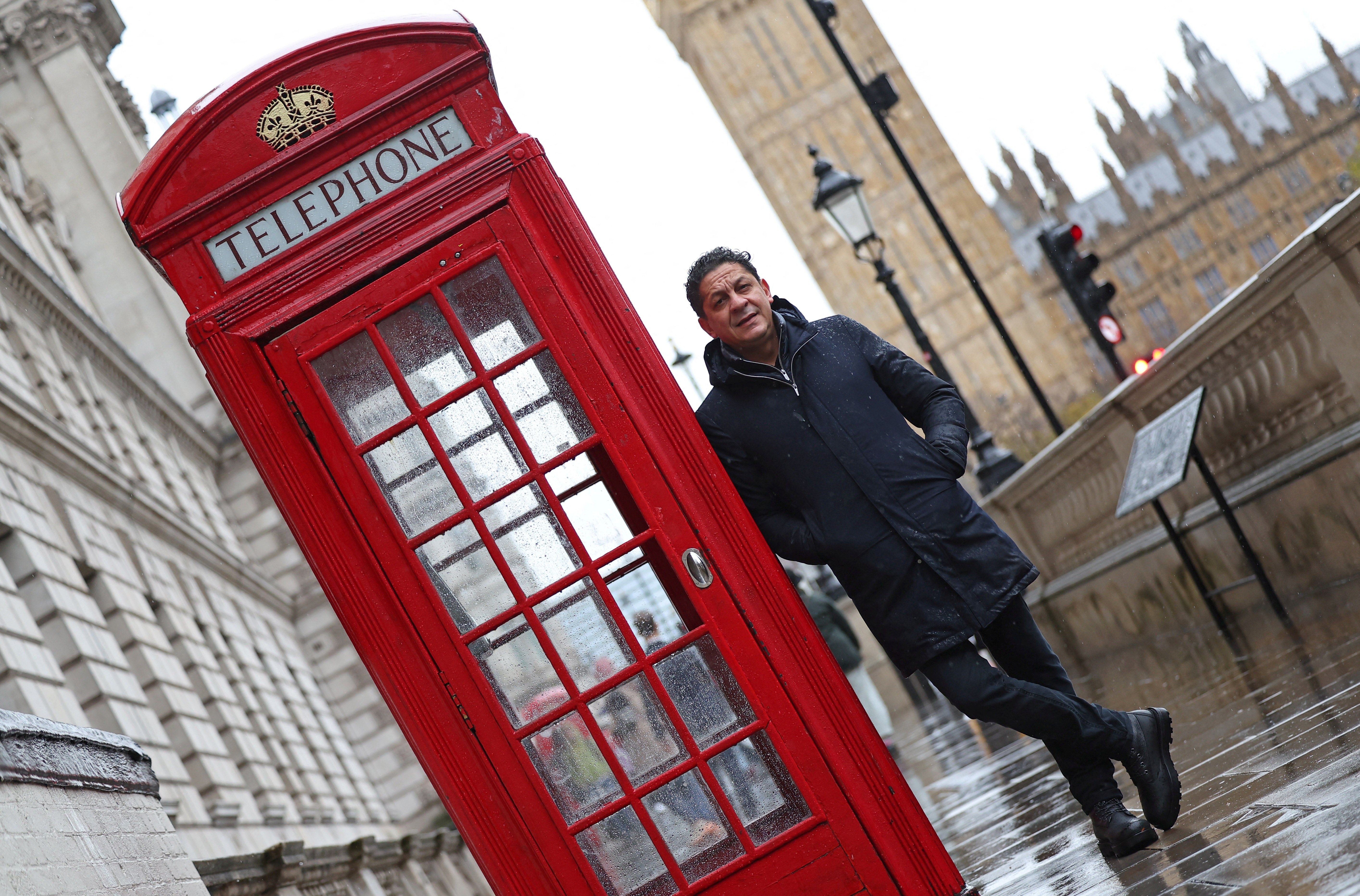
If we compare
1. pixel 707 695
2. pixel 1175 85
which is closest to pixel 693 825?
pixel 707 695

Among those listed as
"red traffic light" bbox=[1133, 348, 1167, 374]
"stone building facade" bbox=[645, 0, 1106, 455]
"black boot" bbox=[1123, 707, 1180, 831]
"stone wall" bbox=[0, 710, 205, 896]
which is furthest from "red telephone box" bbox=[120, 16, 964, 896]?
"stone building facade" bbox=[645, 0, 1106, 455]

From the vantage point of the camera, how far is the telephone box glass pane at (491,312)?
3.93 m

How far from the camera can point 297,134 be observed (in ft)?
13.2

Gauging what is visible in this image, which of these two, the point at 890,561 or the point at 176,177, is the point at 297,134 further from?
the point at 890,561

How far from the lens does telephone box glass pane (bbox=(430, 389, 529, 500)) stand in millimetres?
3918

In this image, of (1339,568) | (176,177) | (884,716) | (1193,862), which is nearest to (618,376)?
(176,177)

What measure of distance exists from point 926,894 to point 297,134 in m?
2.67

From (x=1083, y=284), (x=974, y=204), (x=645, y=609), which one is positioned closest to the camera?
(x=645, y=609)

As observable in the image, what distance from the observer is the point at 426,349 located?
12.9 ft

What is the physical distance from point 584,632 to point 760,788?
63cm

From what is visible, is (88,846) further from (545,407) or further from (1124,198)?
(1124,198)

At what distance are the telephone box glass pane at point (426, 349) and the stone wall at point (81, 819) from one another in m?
1.36

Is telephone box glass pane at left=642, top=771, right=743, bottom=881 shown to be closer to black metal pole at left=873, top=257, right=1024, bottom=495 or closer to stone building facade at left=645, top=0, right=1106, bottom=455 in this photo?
black metal pole at left=873, top=257, right=1024, bottom=495

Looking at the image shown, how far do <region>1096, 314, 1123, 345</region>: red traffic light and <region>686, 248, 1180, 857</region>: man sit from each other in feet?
32.0
